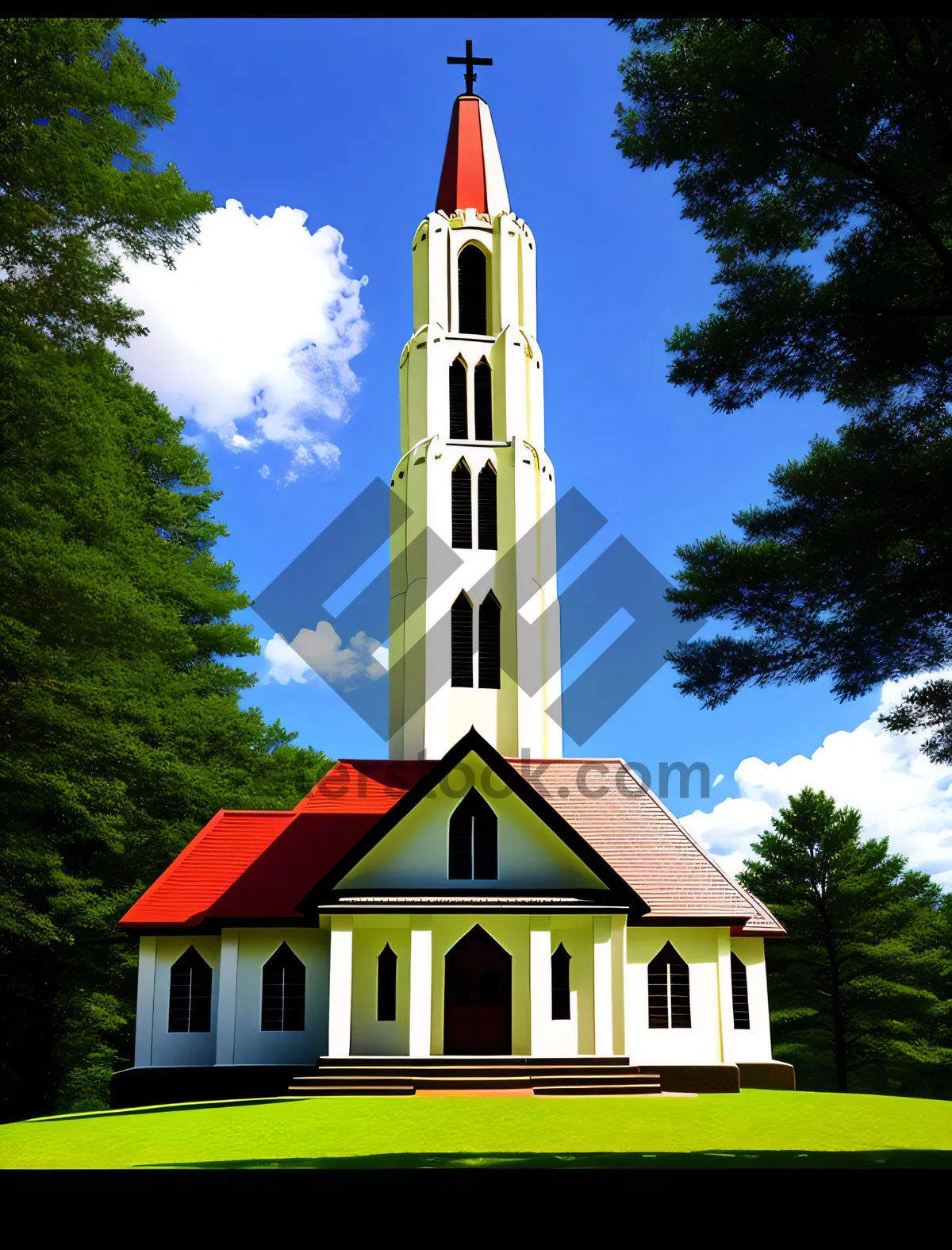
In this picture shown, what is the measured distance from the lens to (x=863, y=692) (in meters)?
15.4

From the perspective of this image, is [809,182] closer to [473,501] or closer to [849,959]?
[473,501]

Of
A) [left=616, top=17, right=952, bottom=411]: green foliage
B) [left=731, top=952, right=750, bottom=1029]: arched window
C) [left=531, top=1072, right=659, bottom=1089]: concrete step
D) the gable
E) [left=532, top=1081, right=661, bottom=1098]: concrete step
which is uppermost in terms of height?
[left=616, top=17, right=952, bottom=411]: green foliage

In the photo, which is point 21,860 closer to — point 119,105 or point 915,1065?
point 119,105

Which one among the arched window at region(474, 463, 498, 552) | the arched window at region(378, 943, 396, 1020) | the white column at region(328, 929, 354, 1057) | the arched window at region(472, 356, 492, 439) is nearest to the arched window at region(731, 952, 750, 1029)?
the arched window at region(378, 943, 396, 1020)

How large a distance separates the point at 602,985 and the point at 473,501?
57.7 ft

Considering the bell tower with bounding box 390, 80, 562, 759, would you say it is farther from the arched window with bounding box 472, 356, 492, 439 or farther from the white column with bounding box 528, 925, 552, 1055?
the white column with bounding box 528, 925, 552, 1055

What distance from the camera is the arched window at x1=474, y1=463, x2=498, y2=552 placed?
35594mm

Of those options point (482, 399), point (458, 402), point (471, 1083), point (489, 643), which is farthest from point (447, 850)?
point (482, 399)

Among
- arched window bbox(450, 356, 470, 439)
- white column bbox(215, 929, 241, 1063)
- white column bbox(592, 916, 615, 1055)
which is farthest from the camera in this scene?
arched window bbox(450, 356, 470, 439)

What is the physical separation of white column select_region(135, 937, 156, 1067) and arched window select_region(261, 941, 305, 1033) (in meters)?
2.94

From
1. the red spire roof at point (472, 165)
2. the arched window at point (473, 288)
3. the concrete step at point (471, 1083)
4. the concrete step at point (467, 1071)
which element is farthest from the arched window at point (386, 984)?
the red spire roof at point (472, 165)

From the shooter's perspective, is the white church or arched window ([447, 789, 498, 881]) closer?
the white church

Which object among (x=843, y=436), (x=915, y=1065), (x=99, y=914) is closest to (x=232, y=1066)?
(x=99, y=914)

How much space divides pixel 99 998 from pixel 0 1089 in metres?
4.14
